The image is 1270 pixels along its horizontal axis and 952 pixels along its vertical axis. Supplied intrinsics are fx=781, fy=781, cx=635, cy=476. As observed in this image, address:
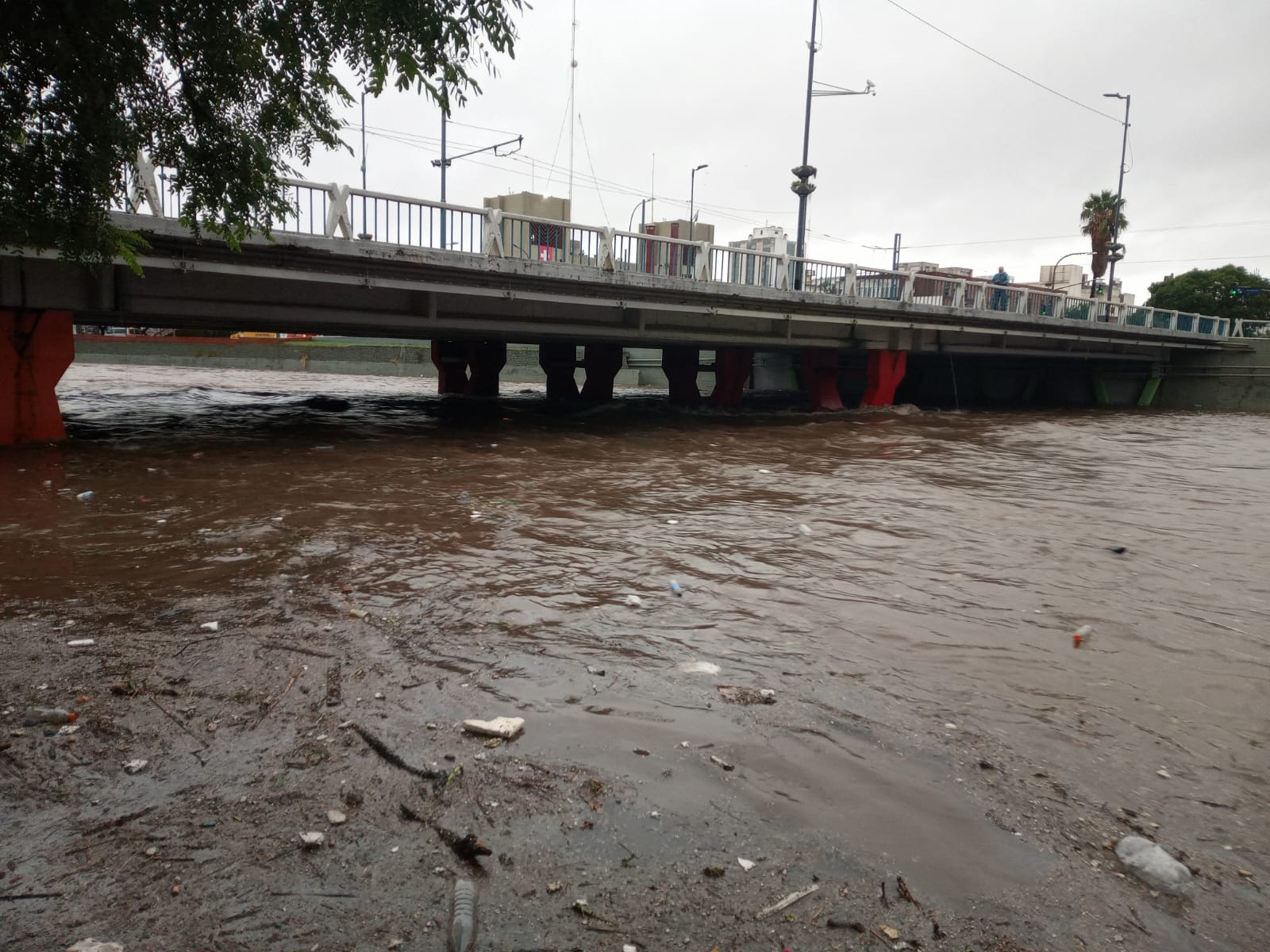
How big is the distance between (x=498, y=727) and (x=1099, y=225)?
66.4m

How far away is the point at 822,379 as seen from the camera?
27.5 metres

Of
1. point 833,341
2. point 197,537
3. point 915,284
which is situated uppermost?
point 915,284

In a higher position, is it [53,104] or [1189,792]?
[53,104]

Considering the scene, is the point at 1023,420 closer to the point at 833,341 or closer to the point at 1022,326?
the point at 1022,326

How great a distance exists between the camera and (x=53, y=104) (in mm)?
4340

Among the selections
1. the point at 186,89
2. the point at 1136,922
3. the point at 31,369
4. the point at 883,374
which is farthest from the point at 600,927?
the point at 883,374

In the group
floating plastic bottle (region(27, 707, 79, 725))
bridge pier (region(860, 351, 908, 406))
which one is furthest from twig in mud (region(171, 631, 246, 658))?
bridge pier (region(860, 351, 908, 406))

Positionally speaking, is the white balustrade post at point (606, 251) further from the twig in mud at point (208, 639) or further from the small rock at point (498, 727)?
the small rock at point (498, 727)

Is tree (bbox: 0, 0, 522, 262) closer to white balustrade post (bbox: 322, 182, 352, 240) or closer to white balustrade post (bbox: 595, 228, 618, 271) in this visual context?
white balustrade post (bbox: 322, 182, 352, 240)

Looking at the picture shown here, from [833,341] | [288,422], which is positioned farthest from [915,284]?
[288,422]

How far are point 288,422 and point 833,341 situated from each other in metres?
16.0

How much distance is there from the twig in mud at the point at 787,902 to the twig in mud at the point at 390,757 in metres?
1.37

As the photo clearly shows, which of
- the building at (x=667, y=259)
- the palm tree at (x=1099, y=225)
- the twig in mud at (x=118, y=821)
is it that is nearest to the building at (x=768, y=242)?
the palm tree at (x=1099, y=225)

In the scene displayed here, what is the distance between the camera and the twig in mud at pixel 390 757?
3145mm
